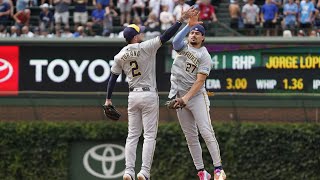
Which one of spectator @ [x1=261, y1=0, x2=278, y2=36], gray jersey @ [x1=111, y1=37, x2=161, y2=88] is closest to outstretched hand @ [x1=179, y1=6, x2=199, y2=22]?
gray jersey @ [x1=111, y1=37, x2=161, y2=88]

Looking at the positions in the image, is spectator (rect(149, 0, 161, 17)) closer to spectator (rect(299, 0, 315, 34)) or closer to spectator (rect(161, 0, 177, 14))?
spectator (rect(161, 0, 177, 14))

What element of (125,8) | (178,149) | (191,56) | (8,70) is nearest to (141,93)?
(191,56)

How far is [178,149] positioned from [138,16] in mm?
6404

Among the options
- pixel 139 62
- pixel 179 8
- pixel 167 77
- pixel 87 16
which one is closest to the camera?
pixel 139 62

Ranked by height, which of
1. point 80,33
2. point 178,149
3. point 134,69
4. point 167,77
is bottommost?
point 178,149

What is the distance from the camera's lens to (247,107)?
17906 millimetres

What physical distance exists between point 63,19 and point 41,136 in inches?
225

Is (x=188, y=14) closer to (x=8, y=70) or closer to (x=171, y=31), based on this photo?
(x=171, y=31)

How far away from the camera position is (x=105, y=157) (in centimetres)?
1788

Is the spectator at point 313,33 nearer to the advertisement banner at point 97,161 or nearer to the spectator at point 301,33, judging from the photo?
the spectator at point 301,33

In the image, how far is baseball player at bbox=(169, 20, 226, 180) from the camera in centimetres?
1282

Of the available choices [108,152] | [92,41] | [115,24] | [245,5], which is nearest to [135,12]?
[115,24]

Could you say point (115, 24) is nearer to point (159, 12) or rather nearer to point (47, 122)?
point (159, 12)

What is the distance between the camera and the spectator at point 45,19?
2258 cm
